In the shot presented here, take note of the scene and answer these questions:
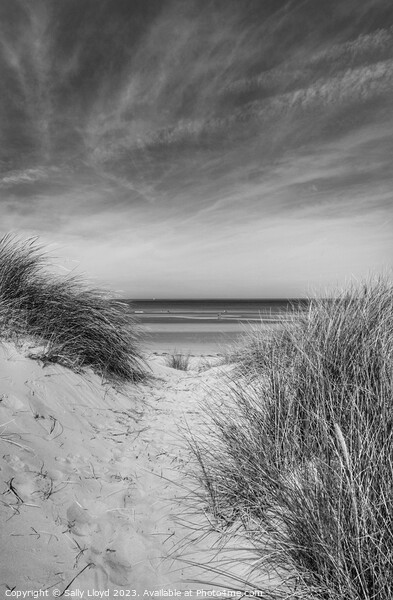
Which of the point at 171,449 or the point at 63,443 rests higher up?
the point at 63,443

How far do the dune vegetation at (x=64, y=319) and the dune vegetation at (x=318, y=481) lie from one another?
6.99 ft

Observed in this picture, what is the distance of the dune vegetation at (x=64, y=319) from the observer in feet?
12.5

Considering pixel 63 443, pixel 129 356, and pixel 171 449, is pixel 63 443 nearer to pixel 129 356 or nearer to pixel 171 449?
pixel 171 449

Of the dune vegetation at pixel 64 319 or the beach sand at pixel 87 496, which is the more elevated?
the dune vegetation at pixel 64 319

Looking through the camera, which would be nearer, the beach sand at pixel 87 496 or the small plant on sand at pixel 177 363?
the beach sand at pixel 87 496

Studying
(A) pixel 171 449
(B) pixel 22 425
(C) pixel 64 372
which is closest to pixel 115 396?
(C) pixel 64 372

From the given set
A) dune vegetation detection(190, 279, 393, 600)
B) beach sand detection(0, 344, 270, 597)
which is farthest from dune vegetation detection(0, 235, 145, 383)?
dune vegetation detection(190, 279, 393, 600)

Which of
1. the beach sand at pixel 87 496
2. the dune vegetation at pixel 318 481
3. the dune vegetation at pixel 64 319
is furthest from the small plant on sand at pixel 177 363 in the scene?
the dune vegetation at pixel 318 481

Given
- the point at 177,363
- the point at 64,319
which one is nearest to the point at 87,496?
the point at 64,319

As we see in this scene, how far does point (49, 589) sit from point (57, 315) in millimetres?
3205

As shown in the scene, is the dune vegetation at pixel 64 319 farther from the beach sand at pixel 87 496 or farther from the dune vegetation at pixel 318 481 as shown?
the dune vegetation at pixel 318 481

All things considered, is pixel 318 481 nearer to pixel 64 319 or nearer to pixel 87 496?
pixel 87 496

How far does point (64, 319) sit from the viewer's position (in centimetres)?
426

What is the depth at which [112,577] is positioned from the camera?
5.60 ft
